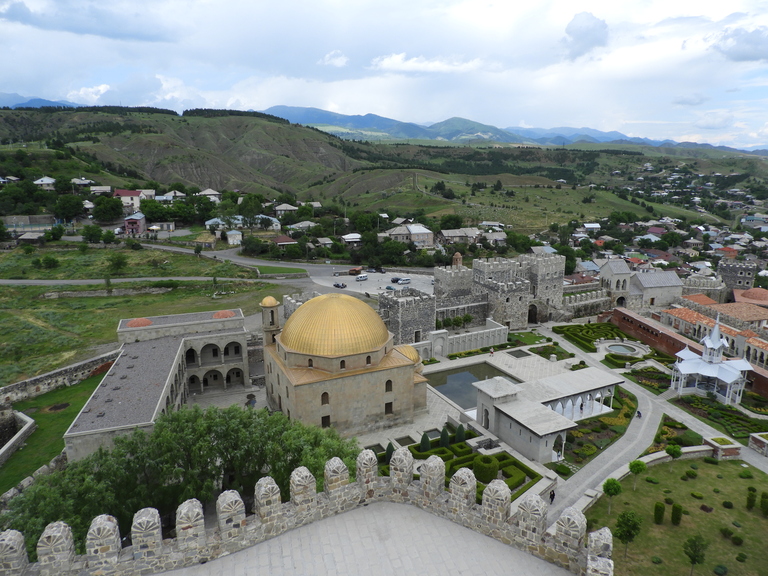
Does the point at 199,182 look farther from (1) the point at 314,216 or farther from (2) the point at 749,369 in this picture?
(2) the point at 749,369

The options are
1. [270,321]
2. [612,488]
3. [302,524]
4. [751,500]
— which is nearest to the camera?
[302,524]

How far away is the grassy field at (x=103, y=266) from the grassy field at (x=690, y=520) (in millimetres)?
64449

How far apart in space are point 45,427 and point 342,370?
75.9ft

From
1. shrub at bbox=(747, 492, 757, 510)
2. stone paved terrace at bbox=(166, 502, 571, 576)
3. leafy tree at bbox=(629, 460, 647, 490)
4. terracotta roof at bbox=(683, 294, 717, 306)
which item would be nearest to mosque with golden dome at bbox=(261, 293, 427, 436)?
leafy tree at bbox=(629, 460, 647, 490)

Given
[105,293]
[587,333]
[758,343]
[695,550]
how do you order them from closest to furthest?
1. [695,550]
2. [758,343]
3. [587,333]
4. [105,293]

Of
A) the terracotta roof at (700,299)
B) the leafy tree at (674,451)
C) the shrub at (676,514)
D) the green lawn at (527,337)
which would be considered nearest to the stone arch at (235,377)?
the green lawn at (527,337)

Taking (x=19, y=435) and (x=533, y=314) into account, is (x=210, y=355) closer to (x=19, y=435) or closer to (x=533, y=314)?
(x=19, y=435)

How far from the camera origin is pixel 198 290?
233 ft

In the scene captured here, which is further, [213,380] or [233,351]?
[213,380]

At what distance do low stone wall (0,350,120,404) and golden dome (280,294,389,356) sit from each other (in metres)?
21.8

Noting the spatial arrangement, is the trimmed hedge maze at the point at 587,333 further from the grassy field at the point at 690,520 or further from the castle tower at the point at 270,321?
the castle tower at the point at 270,321

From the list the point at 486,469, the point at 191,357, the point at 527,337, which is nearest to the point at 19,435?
the point at 191,357

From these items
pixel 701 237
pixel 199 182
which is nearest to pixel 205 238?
pixel 199 182

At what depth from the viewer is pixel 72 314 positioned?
6009cm
